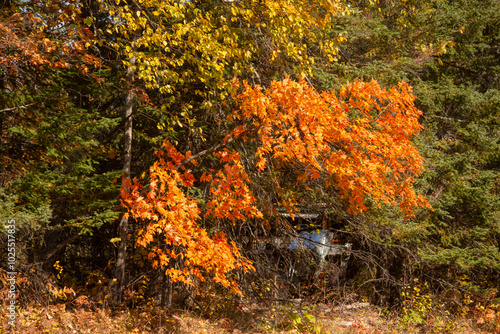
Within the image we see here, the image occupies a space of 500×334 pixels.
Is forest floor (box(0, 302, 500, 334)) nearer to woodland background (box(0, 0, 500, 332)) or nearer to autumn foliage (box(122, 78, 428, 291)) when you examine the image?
woodland background (box(0, 0, 500, 332))

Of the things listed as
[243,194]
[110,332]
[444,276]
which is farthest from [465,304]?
[110,332]

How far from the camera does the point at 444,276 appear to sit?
457 inches

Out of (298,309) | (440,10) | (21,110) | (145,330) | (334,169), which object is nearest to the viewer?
(21,110)

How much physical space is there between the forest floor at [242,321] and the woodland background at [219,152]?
10 cm

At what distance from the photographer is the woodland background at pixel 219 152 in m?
6.27

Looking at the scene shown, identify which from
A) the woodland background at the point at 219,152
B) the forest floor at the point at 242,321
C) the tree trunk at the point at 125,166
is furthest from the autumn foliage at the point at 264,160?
the forest floor at the point at 242,321

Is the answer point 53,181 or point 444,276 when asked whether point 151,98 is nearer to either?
point 53,181

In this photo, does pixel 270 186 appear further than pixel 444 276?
No

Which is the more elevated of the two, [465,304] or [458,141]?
[458,141]

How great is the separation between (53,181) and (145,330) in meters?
3.22

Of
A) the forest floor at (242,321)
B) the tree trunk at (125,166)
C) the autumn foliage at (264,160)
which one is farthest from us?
the tree trunk at (125,166)

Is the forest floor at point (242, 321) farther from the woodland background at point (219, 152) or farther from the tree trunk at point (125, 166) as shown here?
the tree trunk at point (125, 166)

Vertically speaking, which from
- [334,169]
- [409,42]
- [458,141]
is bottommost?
[334,169]

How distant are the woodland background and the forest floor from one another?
0.10m
